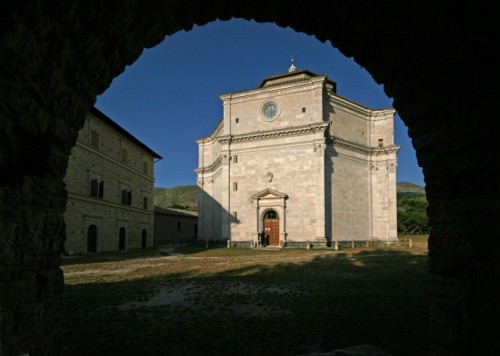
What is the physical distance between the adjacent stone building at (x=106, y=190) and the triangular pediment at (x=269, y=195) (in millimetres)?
12598

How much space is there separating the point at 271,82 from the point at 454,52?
110 feet

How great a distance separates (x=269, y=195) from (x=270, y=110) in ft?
28.9

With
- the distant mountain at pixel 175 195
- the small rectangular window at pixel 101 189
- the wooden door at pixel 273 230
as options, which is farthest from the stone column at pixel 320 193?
the distant mountain at pixel 175 195

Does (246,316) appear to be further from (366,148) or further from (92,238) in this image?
(366,148)

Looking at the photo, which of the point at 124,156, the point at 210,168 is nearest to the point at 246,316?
the point at 124,156

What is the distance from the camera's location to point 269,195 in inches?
1183

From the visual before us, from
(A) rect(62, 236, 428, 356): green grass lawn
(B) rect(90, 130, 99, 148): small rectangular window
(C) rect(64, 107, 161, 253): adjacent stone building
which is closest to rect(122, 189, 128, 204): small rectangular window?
(C) rect(64, 107, 161, 253): adjacent stone building

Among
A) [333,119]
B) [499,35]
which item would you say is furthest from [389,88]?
[333,119]

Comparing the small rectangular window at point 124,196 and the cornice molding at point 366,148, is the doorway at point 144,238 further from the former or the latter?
the cornice molding at point 366,148

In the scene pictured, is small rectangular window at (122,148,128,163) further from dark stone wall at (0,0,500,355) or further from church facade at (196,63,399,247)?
dark stone wall at (0,0,500,355)

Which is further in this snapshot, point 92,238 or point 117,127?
point 117,127

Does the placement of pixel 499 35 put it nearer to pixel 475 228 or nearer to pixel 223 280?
pixel 475 228

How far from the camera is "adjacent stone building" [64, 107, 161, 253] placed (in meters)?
22.1

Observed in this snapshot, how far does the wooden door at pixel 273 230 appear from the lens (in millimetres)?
30062
